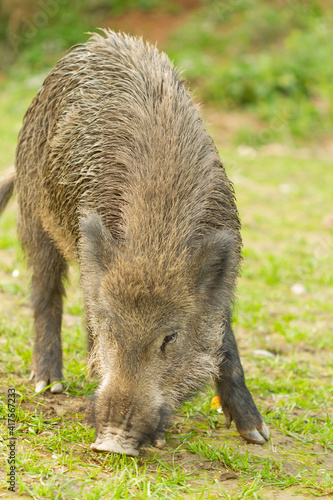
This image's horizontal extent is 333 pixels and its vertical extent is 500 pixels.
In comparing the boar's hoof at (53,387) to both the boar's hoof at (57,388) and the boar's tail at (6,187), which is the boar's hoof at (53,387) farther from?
the boar's tail at (6,187)

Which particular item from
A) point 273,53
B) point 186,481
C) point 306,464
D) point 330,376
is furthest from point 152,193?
point 273,53

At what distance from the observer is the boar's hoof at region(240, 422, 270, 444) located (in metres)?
3.71

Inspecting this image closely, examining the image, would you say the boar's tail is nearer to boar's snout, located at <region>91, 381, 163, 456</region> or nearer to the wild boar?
the wild boar

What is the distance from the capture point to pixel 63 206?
398cm

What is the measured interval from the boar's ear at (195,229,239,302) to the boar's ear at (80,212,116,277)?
1.30 feet

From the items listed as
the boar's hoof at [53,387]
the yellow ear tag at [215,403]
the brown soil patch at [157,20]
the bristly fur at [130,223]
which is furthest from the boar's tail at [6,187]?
the brown soil patch at [157,20]

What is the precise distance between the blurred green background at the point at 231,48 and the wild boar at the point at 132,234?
8.44 metres

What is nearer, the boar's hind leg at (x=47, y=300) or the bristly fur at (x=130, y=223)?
the bristly fur at (x=130, y=223)

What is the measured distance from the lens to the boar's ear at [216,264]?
3.18 m

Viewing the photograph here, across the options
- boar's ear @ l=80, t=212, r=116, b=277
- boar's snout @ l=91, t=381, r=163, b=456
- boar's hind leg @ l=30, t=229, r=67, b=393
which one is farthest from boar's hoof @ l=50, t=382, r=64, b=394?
boar's snout @ l=91, t=381, r=163, b=456

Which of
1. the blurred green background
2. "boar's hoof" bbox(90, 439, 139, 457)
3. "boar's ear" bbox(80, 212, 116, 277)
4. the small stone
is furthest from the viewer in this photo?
the blurred green background

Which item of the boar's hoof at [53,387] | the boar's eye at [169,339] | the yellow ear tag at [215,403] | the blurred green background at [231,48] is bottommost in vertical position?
the boar's hoof at [53,387]

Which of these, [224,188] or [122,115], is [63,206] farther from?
[224,188]

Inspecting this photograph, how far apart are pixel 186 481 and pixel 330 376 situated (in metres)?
1.99
